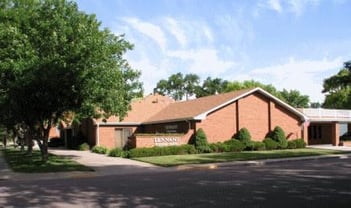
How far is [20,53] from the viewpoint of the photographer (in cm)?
2222

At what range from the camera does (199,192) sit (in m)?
13.3

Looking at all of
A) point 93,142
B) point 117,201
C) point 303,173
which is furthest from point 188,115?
point 117,201

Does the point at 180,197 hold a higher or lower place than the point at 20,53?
lower

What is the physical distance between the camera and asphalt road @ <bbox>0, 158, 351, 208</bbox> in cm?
1146

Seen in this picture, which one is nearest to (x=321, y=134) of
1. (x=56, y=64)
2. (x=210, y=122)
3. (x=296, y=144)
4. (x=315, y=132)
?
(x=315, y=132)

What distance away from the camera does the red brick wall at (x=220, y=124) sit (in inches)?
1425

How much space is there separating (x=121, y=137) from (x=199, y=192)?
1197 inches

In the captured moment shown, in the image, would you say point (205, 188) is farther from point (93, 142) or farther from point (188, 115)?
point (93, 142)

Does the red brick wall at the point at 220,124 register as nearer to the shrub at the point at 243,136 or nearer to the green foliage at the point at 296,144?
the shrub at the point at 243,136

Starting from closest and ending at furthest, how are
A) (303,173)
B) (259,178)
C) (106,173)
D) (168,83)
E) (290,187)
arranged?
(290,187), (259,178), (303,173), (106,173), (168,83)

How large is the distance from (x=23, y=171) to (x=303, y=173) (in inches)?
486

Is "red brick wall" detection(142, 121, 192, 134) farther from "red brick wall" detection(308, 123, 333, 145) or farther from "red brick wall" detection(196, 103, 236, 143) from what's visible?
"red brick wall" detection(308, 123, 333, 145)

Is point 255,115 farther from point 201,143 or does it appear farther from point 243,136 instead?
point 201,143

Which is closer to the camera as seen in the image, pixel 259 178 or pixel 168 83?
pixel 259 178
